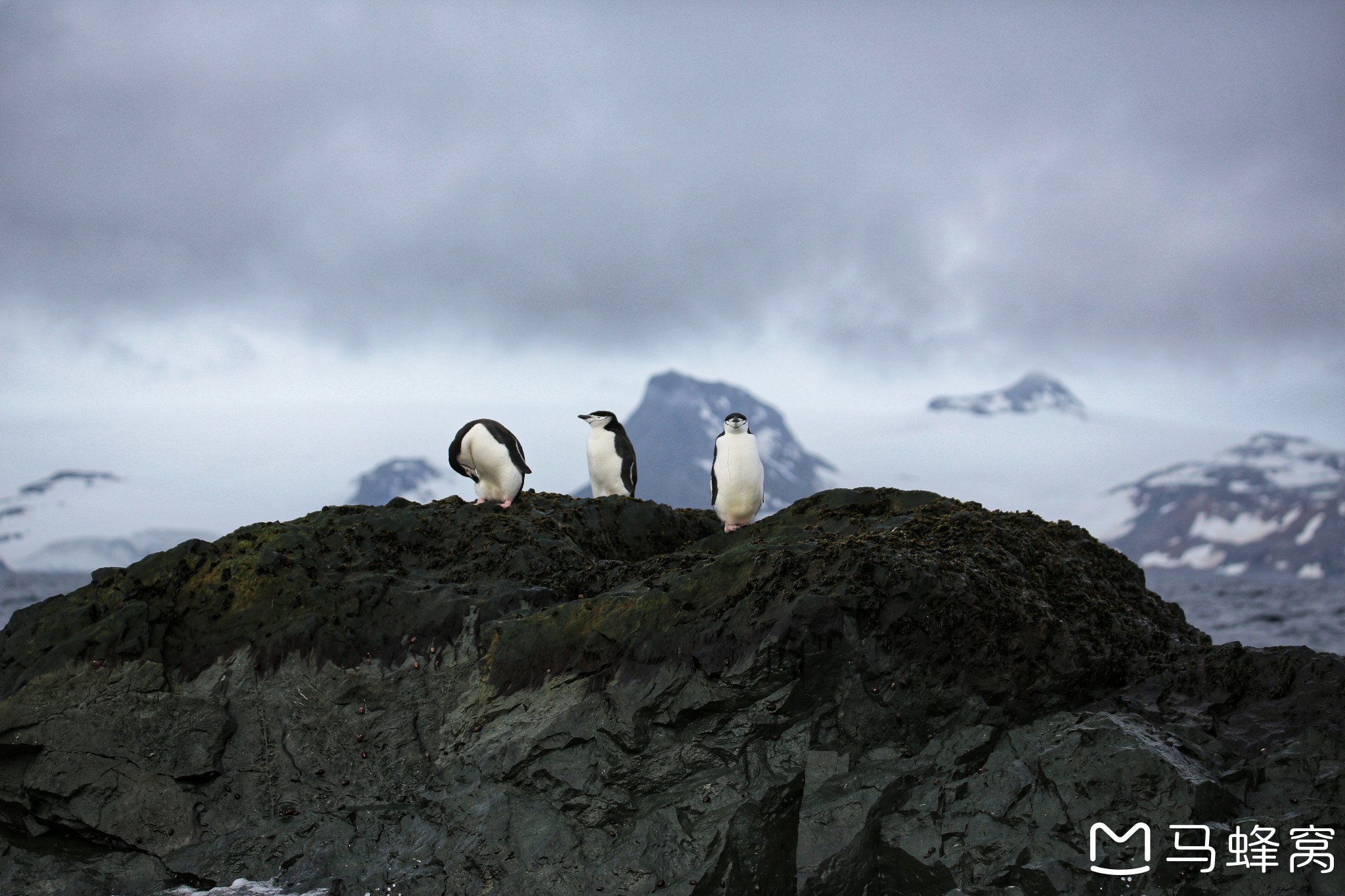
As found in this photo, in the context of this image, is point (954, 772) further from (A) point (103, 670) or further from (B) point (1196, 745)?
(A) point (103, 670)

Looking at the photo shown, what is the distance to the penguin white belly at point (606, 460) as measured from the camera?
48.4 feet

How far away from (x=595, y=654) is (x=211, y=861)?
331cm

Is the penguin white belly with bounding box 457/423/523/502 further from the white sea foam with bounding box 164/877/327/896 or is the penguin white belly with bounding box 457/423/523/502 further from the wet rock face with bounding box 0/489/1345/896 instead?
the white sea foam with bounding box 164/877/327/896

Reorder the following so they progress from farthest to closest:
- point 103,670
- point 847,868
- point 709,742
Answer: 1. point 103,670
2. point 709,742
3. point 847,868

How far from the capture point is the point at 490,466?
11945 mm

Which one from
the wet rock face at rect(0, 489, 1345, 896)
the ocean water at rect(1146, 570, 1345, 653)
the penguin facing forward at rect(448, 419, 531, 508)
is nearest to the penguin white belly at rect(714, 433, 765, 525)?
the penguin facing forward at rect(448, 419, 531, 508)

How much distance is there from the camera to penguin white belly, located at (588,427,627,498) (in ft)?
48.4

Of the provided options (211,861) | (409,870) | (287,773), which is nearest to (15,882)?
(211,861)

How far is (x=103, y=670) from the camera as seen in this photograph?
8.69 meters

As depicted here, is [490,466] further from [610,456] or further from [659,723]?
[659,723]

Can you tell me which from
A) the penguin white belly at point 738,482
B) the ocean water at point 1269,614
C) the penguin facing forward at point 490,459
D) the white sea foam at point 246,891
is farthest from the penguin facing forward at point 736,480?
the ocean water at point 1269,614

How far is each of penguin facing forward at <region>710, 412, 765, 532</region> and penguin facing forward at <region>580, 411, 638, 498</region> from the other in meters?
2.57

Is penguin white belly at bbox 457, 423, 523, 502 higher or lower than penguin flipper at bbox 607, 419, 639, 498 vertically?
lower

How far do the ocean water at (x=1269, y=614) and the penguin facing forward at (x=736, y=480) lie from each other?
16536 mm
